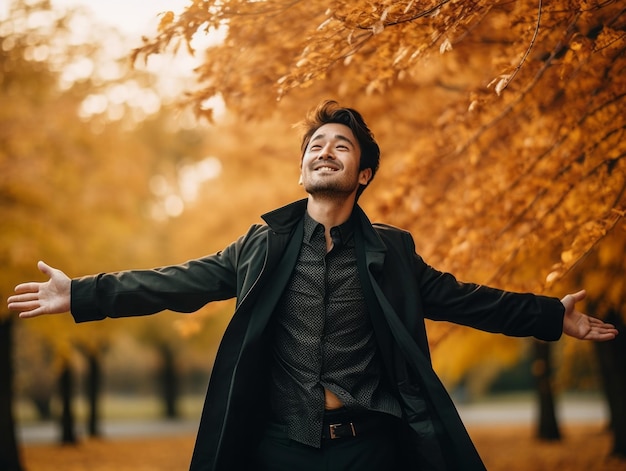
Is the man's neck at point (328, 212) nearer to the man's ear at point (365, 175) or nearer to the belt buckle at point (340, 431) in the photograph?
the man's ear at point (365, 175)

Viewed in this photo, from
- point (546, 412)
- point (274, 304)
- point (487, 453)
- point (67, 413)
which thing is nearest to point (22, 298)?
point (274, 304)

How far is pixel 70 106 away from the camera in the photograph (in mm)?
9477

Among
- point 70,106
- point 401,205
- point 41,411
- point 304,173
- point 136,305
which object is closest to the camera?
point 136,305

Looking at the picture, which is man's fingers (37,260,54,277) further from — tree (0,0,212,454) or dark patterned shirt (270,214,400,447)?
tree (0,0,212,454)

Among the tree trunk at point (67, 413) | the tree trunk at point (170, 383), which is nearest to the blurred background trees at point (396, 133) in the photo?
the tree trunk at point (67, 413)

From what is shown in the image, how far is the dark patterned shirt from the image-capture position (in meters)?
2.80

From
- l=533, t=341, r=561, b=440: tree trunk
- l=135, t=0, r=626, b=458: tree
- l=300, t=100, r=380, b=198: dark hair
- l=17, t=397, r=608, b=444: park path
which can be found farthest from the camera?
l=17, t=397, r=608, b=444: park path

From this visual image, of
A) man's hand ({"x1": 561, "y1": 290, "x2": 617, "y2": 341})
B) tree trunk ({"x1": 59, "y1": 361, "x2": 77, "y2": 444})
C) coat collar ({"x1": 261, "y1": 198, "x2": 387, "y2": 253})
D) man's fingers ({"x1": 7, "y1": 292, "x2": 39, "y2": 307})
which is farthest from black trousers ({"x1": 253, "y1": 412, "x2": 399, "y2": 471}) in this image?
tree trunk ({"x1": 59, "y1": 361, "x2": 77, "y2": 444})

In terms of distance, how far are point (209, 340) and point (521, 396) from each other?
58.6 ft

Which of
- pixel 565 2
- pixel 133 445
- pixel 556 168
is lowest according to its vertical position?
pixel 133 445

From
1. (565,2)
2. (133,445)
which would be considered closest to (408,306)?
(565,2)

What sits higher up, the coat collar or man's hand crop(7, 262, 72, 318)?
A: the coat collar

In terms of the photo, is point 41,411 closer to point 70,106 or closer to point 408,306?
point 70,106

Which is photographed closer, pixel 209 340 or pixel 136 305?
pixel 136 305
